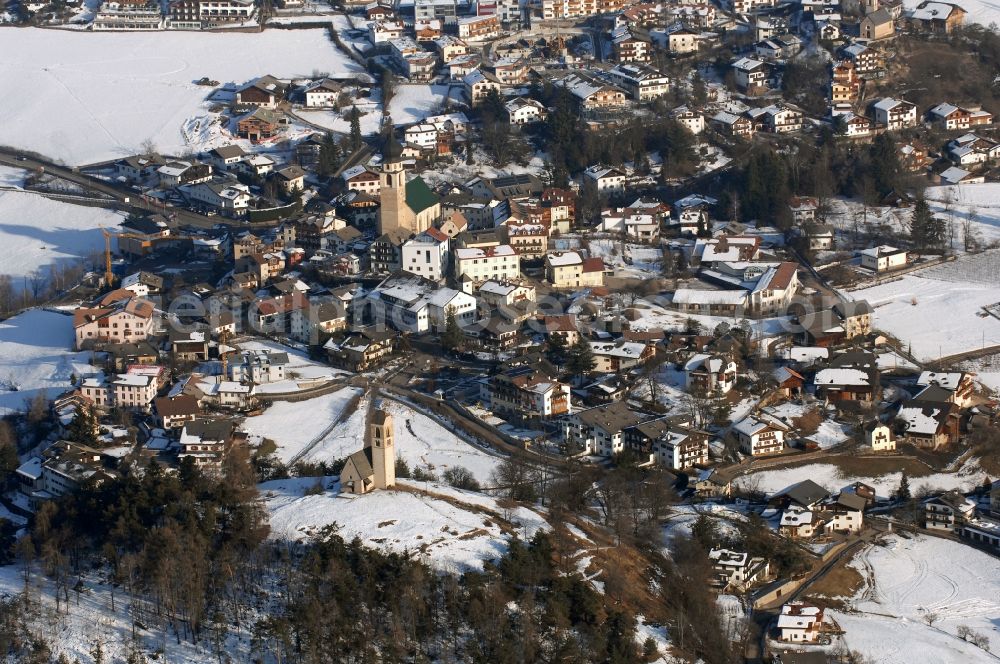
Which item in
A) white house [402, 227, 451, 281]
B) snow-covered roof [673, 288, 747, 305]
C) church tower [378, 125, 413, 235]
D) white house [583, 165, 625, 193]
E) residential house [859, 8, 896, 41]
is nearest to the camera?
snow-covered roof [673, 288, 747, 305]

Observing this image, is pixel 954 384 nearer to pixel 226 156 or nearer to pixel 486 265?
pixel 486 265

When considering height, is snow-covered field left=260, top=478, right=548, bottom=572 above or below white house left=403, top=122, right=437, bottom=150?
below

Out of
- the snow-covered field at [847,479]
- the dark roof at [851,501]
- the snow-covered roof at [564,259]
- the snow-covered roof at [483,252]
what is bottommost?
the snow-covered field at [847,479]

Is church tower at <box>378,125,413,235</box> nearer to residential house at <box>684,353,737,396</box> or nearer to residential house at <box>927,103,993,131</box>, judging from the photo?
residential house at <box>684,353,737,396</box>

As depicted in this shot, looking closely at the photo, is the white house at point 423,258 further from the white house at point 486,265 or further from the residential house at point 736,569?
the residential house at point 736,569

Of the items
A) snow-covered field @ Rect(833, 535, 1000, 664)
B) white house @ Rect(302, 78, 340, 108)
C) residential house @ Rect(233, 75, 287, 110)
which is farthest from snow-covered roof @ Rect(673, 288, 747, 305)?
residential house @ Rect(233, 75, 287, 110)

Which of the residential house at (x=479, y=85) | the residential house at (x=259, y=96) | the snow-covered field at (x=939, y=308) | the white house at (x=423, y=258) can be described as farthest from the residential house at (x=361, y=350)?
the residential house at (x=259, y=96)

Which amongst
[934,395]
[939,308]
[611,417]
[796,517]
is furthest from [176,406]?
[939,308]

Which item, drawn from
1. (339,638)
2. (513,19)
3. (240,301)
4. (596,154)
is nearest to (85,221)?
(240,301)
